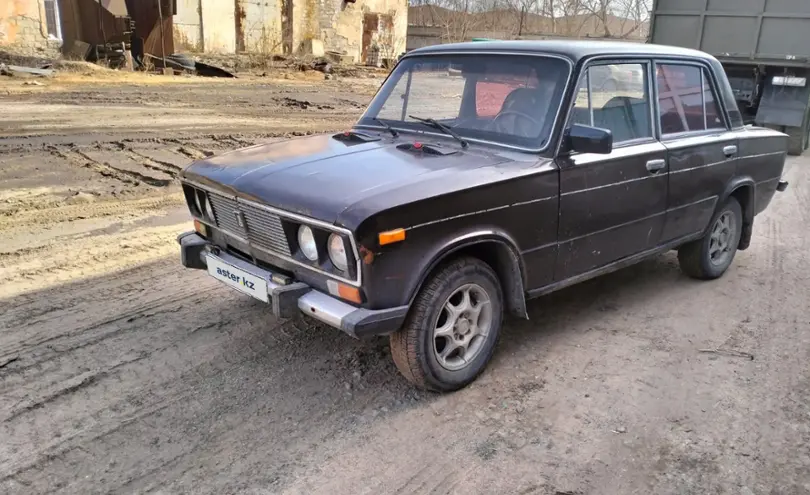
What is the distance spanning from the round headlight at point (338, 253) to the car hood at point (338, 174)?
13cm

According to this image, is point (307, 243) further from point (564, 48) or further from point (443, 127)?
point (564, 48)

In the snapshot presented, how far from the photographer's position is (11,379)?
361 centimetres

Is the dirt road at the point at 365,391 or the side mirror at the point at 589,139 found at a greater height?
the side mirror at the point at 589,139

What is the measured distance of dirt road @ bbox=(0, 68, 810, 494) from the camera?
2986 mm

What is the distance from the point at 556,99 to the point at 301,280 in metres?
1.87

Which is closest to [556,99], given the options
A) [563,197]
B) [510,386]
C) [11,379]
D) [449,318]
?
[563,197]

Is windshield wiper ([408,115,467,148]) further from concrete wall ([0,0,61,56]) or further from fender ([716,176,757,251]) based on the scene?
concrete wall ([0,0,61,56])

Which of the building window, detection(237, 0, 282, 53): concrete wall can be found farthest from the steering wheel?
detection(237, 0, 282, 53): concrete wall

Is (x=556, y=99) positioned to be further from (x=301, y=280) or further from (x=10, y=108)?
(x=10, y=108)

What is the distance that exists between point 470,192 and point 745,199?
3.39 m

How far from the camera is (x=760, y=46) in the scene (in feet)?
38.1

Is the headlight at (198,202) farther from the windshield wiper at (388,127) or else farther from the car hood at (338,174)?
the windshield wiper at (388,127)

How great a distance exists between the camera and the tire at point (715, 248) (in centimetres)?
533

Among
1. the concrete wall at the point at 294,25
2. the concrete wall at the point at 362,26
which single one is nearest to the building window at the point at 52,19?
the concrete wall at the point at 294,25
